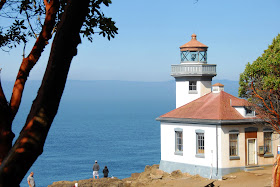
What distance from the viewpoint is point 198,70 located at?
36.2 m

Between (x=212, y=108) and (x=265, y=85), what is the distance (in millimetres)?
4344

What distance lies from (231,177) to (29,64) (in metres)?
23.7

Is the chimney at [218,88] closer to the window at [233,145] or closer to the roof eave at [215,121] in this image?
the roof eave at [215,121]

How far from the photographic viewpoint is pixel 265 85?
2883 cm

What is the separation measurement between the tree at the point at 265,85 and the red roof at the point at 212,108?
1.16 metres

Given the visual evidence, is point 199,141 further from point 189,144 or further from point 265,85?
point 265,85

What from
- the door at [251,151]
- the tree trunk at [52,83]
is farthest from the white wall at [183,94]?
the tree trunk at [52,83]

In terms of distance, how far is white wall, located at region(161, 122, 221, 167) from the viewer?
30.5 m

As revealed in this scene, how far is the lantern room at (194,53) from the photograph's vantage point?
1460 inches

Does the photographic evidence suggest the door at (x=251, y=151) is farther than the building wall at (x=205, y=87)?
No

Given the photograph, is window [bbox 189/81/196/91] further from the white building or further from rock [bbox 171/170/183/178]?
rock [bbox 171/170/183/178]

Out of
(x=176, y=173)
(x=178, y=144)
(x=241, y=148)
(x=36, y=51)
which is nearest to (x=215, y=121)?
(x=241, y=148)

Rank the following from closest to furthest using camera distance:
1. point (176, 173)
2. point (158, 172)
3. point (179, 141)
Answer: point (176, 173)
point (179, 141)
point (158, 172)

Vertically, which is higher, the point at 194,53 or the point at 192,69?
the point at 194,53
